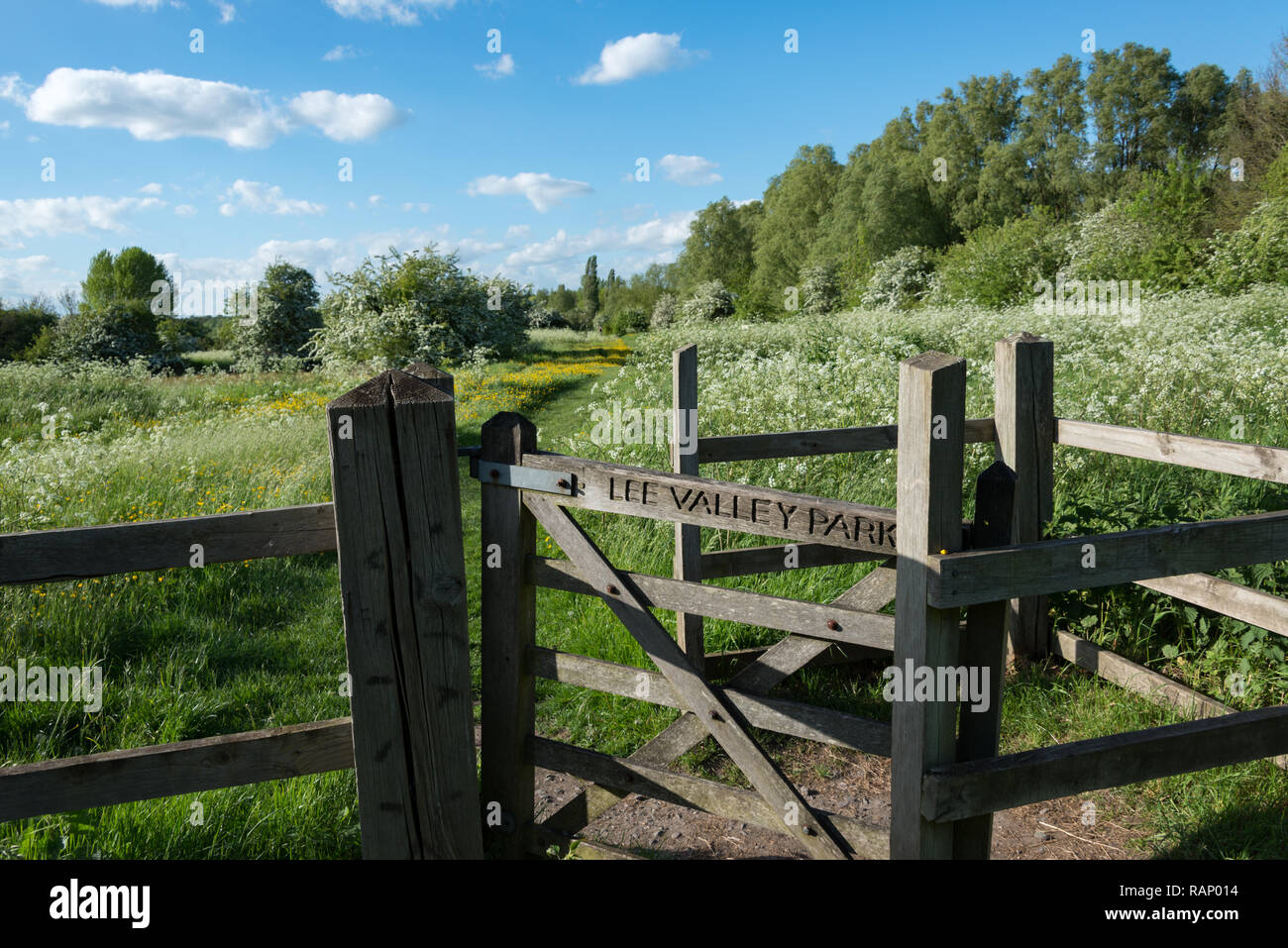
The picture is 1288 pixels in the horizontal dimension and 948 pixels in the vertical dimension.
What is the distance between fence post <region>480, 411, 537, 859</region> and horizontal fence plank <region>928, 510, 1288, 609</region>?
131cm

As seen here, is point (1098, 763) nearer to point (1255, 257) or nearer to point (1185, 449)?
point (1185, 449)

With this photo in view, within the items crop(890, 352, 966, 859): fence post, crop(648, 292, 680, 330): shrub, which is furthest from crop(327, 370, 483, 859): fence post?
crop(648, 292, 680, 330): shrub

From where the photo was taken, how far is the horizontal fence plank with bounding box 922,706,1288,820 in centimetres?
210

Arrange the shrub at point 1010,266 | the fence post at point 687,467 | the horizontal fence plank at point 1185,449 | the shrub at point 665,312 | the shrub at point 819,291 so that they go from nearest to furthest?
the horizontal fence plank at point 1185,449, the fence post at point 687,467, the shrub at point 1010,266, the shrub at point 819,291, the shrub at point 665,312

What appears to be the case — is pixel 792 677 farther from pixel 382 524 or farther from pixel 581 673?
pixel 382 524

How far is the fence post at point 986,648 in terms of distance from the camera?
2119mm

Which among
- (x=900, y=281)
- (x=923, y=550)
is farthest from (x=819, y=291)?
(x=923, y=550)

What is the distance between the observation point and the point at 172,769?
216cm

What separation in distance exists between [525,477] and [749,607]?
0.83 meters

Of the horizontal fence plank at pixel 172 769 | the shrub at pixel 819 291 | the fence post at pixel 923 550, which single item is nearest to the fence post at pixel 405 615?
the horizontal fence plank at pixel 172 769

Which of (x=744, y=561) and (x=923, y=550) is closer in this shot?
(x=923, y=550)

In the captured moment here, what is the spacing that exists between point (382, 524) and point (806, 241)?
2517 inches

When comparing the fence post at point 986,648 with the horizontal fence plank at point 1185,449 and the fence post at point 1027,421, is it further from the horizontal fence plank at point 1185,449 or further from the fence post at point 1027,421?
the fence post at point 1027,421

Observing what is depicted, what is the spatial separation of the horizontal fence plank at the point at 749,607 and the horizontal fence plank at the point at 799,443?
176 cm
